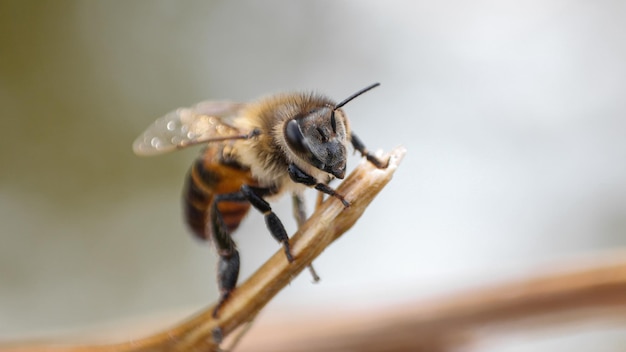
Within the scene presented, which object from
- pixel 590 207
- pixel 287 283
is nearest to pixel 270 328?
pixel 287 283

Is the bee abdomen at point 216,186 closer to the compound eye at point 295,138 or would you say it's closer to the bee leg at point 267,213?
the bee leg at point 267,213

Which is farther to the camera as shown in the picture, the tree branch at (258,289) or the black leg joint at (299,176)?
the black leg joint at (299,176)

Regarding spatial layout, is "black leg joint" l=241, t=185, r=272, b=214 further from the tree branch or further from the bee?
the tree branch

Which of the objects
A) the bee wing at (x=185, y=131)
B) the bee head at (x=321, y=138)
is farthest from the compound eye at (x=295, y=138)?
the bee wing at (x=185, y=131)

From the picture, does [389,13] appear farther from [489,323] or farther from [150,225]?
[489,323]

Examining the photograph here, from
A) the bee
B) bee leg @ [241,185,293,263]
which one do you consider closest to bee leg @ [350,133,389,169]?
the bee

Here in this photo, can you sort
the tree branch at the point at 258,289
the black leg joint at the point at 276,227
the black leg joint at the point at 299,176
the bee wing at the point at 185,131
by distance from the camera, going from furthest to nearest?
the bee wing at the point at 185,131
the black leg joint at the point at 299,176
the black leg joint at the point at 276,227
the tree branch at the point at 258,289
